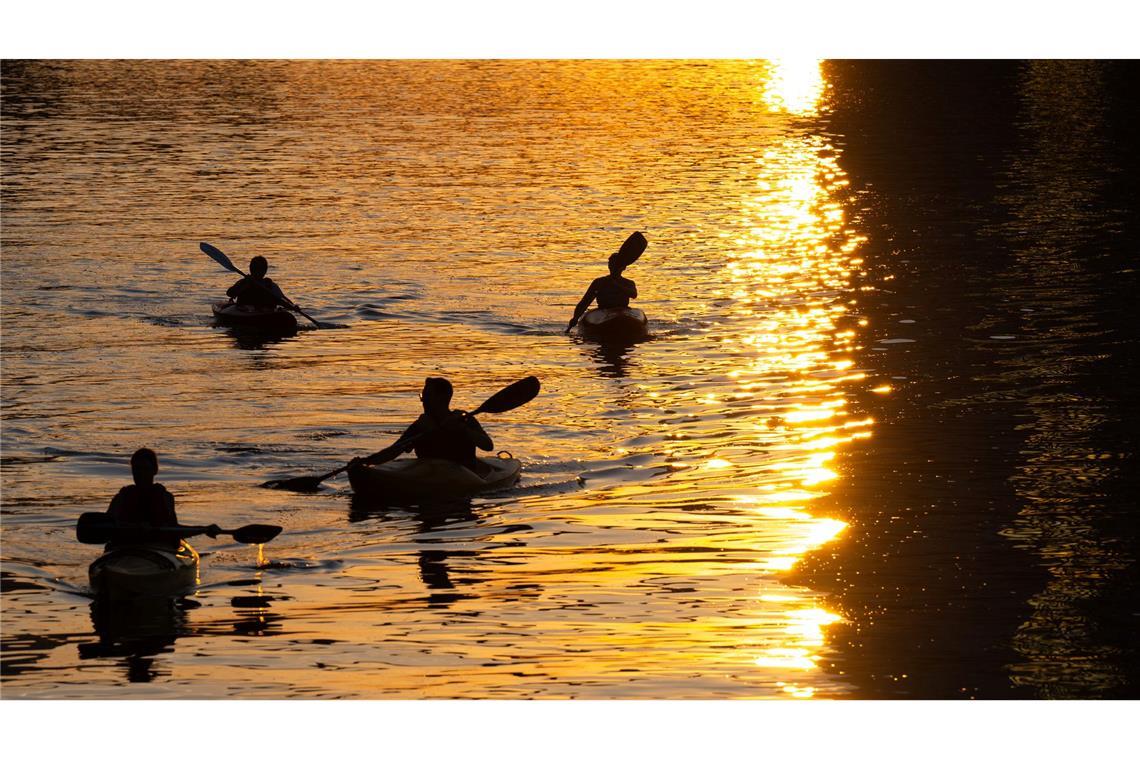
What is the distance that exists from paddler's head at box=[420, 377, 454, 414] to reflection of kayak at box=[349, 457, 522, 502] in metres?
0.53

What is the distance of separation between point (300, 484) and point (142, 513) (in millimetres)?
3479

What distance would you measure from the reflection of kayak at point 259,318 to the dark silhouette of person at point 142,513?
→ 41.7 ft

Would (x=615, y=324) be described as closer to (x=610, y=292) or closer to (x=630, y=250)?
(x=610, y=292)

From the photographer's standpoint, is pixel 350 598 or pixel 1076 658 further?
pixel 350 598

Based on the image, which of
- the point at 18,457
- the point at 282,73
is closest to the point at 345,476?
the point at 18,457

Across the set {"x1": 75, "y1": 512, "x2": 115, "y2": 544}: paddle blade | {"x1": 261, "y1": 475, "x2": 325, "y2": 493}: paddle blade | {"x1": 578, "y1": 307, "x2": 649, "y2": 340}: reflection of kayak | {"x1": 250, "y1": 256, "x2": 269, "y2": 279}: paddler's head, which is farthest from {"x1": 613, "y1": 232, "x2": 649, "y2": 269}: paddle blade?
{"x1": 75, "y1": 512, "x2": 115, "y2": 544}: paddle blade

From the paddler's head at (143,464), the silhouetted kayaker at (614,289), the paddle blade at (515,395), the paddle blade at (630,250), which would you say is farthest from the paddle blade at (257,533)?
the paddle blade at (630,250)

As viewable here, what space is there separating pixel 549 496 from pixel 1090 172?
34.2 meters

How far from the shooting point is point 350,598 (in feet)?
49.1

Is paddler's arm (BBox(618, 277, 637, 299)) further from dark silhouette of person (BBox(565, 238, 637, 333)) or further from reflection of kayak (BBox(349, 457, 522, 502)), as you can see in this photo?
reflection of kayak (BBox(349, 457, 522, 502))

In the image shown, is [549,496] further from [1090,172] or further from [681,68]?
[681,68]

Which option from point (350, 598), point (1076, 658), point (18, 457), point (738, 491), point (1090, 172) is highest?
point (1090, 172)

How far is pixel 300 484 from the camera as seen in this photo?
60.2ft

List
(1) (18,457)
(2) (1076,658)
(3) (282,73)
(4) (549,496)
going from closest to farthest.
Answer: (2) (1076,658), (4) (549,496), (1) (18,457), (3) (282,73)
